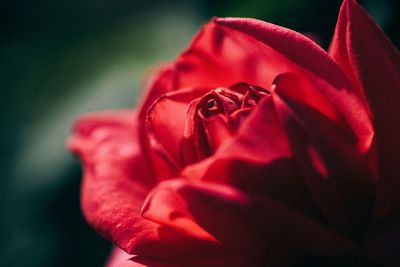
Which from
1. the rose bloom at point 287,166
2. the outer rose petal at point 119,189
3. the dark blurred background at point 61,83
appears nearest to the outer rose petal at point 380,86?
the rose bloom at point 287,166

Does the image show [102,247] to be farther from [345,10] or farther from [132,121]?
[345,10]

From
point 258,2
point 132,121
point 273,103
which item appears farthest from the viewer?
point 258,2

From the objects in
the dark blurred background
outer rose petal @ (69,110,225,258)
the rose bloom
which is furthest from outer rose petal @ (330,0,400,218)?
the dark blurred background

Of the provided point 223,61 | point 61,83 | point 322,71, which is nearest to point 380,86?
point 322,71

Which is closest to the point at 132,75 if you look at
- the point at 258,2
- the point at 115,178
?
the point at 258,2

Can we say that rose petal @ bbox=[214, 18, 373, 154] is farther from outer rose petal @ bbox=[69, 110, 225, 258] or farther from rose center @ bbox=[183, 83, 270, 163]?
outer rose petal @ bbox=[69, 110, 225, 258]

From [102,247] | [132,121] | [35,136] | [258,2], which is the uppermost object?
[258,2]
